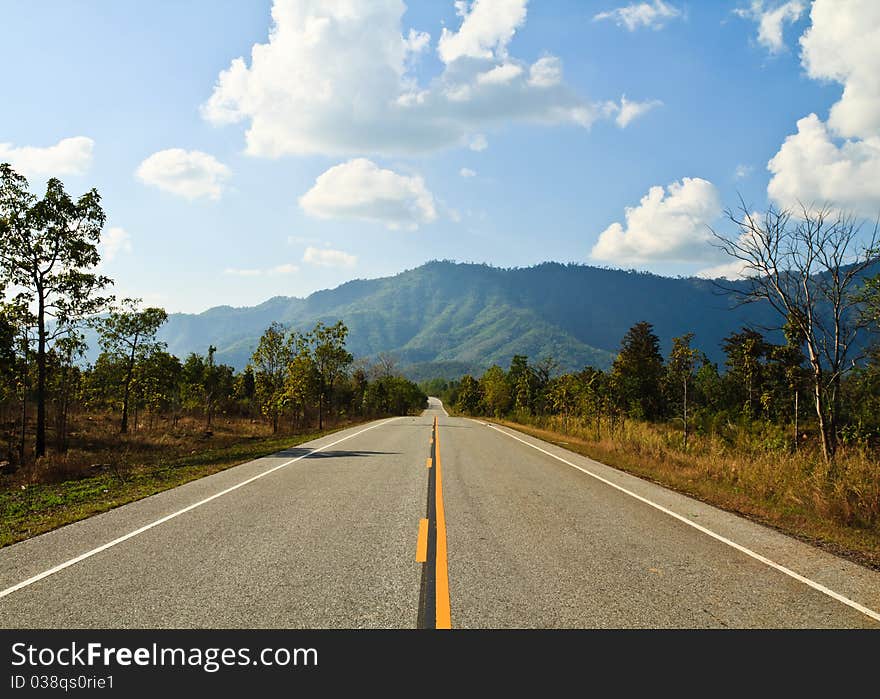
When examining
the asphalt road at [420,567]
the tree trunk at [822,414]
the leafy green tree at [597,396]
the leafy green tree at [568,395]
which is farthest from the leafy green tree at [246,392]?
the tree trunk at [822,414]

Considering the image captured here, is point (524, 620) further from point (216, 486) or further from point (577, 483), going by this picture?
point (216, 486)

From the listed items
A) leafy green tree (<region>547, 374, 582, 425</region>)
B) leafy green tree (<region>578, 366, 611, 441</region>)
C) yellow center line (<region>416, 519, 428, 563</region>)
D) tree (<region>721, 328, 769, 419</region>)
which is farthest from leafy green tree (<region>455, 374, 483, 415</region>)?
yellow center line (<region>416, 519, 428, 563</region>)

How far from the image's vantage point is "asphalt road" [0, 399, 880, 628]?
473cm

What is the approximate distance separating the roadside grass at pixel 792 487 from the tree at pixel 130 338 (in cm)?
3112

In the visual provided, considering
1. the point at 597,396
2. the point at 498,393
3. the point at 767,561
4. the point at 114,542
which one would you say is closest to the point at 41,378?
the point at 114,542

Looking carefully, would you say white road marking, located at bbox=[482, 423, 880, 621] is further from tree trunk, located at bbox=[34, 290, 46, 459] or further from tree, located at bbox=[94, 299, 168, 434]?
tree, located at bbox=[94, 299, 168, 434]

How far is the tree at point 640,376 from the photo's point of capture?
38.4 m

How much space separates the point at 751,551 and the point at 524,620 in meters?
4.19

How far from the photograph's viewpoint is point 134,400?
36.7m

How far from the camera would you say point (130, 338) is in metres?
36.1

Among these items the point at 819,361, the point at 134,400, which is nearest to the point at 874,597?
the point at 819,361

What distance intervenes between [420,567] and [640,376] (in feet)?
163

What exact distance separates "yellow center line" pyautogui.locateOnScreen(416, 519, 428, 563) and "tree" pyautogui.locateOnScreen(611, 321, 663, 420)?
29958 mm

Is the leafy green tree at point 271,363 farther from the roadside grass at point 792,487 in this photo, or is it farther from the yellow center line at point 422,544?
the yellow center line at point 422,544
